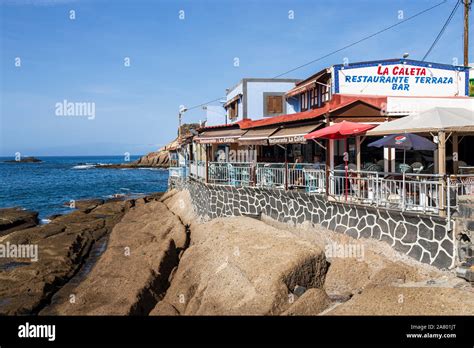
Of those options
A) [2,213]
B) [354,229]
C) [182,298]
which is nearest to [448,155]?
[354,229]

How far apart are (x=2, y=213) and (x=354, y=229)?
94.2 feet

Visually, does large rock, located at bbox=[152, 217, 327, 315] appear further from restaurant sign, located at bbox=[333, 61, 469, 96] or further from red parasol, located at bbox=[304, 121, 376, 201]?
restaurant sign, located at bbox=[333, 61, 469, 96]

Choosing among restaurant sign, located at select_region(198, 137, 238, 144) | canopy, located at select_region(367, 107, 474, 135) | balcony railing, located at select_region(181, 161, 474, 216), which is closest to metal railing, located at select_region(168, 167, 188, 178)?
balcony railing, located at select_region(181, 161, 474, 216)

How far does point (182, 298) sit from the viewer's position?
12.3 metres

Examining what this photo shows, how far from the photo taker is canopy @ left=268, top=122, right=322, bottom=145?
51.5 ft

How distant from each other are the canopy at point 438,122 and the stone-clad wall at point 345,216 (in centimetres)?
233

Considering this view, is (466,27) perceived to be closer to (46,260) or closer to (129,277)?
(129,277)

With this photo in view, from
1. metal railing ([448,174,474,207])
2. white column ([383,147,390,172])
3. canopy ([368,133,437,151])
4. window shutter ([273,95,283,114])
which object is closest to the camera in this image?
metal railing ([448,174,474,207])

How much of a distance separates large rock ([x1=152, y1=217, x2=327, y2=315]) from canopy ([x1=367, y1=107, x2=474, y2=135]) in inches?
167

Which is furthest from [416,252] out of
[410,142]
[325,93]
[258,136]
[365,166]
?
[325,93]

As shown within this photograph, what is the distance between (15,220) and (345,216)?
24164 mm

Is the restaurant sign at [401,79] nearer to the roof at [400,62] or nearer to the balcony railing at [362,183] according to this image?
the roof at [400,62]

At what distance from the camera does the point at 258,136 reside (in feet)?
61.8
